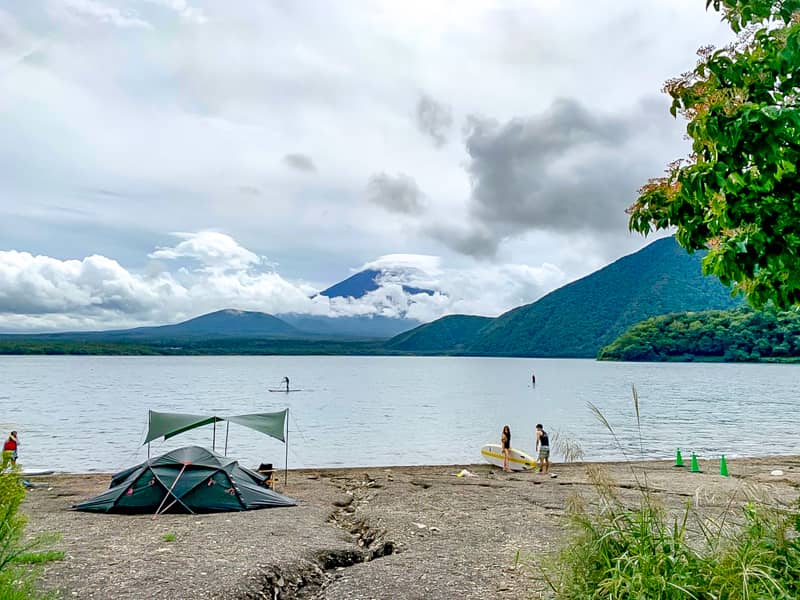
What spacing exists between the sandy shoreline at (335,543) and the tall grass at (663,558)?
1.60 ft

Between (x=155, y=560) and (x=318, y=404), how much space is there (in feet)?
193

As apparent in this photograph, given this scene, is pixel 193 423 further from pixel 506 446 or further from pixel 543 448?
pixel 506 446

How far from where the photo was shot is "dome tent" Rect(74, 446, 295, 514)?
14055 millimetres

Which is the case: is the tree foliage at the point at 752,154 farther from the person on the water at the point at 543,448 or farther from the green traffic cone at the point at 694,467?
the green traffic cone at the point at 694,467

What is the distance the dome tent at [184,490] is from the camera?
14.1m

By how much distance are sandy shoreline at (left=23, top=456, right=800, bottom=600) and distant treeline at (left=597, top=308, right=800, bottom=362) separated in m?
126

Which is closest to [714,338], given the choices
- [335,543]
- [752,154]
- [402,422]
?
[402,422]

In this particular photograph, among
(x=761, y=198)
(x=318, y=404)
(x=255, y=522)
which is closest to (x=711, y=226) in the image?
(x=761, y=198)

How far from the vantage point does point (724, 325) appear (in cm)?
14000

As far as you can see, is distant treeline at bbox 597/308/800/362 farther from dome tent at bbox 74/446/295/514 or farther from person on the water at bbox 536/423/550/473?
dome tent at bbox 74/446/295/514

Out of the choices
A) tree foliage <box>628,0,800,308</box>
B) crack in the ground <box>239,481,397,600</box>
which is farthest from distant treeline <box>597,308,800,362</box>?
tree foliage <box>628,0,800,308</box>

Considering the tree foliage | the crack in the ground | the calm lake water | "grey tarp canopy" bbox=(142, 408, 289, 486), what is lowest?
the calm lake water

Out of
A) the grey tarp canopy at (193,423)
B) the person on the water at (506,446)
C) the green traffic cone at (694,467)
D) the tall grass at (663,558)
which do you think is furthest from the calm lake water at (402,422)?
the person on the water at (506,446)

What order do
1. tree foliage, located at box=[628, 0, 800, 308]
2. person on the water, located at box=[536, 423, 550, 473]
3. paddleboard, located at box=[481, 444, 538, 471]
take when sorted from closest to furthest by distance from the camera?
tree foliage, located at box=[628, 0, 800, 308]
person on the water, located at box=[536, 423, 550, 473]
paddleboard, located at box=[481, 444, 538, 471]
